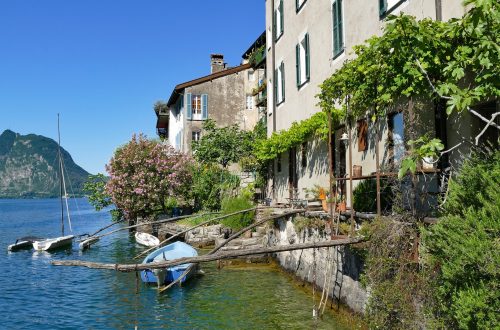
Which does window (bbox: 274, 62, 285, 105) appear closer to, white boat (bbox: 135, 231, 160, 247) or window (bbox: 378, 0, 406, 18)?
window (bbox: 378, 0, 406, 18)

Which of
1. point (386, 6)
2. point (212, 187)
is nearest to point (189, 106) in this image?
point (212, 187)

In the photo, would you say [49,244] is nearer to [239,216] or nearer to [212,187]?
[212,187]

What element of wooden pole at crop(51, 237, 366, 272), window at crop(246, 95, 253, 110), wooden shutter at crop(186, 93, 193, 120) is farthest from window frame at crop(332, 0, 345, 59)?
window at crop(246, 95, 253, 110)

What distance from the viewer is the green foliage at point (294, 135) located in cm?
1548

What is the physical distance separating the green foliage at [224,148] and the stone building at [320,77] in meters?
9.70

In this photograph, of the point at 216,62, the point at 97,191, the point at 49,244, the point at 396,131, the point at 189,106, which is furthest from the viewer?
the point at 216,62

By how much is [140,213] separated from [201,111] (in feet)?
36.1

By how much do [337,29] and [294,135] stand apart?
4816 millimetres

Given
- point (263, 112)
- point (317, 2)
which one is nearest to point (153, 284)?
point (317, 2)

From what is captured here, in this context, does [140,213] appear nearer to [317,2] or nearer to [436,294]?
[317,2]

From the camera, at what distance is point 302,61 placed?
60.4 ft

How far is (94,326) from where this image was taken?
12758mm

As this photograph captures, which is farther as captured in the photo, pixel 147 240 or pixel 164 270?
pixel 147 240

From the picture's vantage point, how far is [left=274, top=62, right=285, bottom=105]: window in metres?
21.4
